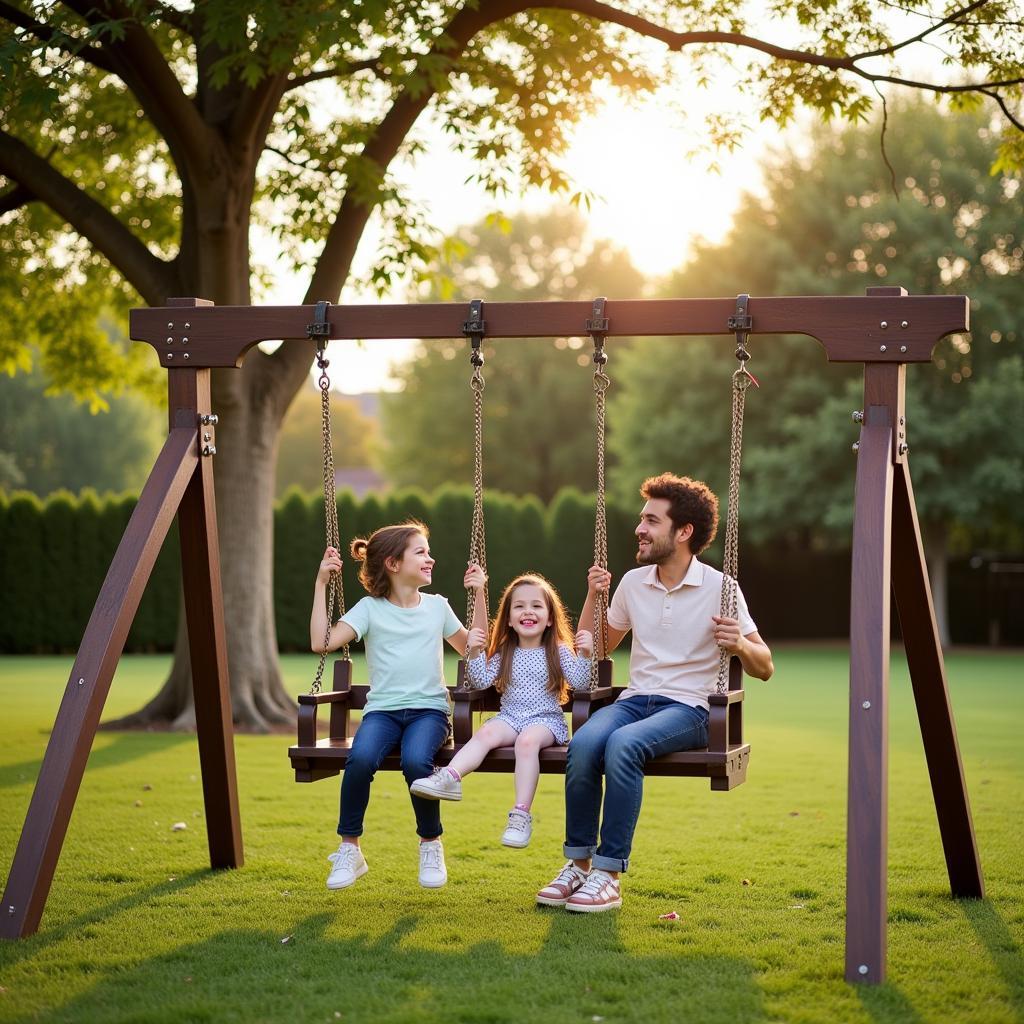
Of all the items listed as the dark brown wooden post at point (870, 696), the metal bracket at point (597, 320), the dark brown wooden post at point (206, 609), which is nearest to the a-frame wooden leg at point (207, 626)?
the dark brown wooden post at point (206, 609)

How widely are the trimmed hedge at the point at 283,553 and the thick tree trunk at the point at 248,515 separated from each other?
10209mm

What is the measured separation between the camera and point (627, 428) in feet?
95.8

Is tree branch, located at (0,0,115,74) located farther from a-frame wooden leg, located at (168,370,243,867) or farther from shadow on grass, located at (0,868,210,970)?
shadow on grass, located at (0,868,210,970)

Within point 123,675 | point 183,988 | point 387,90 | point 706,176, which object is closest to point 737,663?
point 183,988

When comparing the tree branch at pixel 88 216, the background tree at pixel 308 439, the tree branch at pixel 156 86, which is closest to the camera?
the tree branch at pixel 156 86

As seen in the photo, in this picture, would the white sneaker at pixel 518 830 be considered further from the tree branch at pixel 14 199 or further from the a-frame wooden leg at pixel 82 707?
the tree branch at pixel 14 199

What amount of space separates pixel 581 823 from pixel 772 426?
2227 centimetres

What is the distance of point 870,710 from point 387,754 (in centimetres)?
192

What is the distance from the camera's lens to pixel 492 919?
18.4ft

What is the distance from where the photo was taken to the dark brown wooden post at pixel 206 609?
20.2 feet

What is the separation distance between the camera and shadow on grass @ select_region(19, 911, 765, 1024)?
433 centimetres

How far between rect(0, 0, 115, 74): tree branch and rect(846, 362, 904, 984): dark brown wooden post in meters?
6.06

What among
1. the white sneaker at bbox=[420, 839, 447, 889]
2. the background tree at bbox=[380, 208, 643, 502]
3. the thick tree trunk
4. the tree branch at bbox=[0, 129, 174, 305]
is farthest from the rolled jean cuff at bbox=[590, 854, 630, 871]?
the background tree at bbox=[380, 208, 643, 502]

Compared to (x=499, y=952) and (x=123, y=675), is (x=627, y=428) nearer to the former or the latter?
(x=123, y=675)
